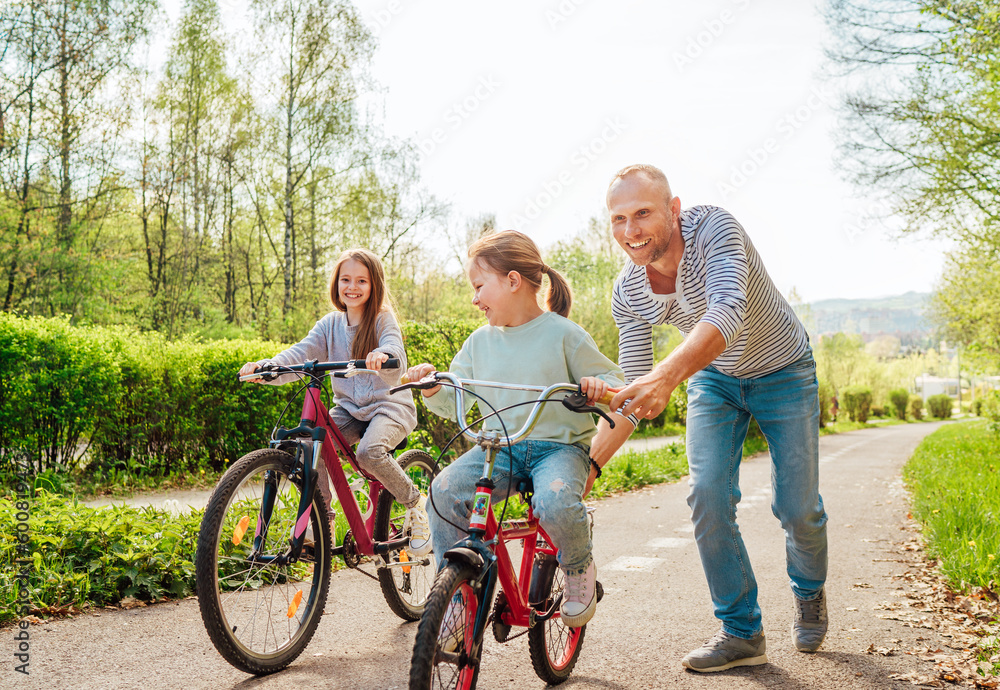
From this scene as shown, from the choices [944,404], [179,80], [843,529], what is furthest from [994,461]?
[944,404]

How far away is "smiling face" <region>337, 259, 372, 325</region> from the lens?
431 centimetres

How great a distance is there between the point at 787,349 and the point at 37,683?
340cm

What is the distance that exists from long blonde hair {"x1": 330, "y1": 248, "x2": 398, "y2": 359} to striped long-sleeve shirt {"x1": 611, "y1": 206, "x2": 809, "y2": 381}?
1537mm

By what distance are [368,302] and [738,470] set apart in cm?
223

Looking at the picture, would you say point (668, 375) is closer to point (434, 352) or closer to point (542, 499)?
point (542, 499)

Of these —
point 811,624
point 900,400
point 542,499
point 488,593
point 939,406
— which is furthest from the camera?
point 939,406

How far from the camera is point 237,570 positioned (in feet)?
10.4

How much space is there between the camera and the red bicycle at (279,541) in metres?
2.96

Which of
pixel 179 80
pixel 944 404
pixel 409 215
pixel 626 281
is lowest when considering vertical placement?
pixel 944 404

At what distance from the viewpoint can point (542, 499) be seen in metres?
2.65

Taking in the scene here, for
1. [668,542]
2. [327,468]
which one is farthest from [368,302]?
[668,542]

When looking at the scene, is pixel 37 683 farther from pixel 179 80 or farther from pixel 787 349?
pixel 179 80

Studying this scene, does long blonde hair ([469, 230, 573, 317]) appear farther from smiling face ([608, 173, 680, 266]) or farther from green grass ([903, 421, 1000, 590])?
green grass ([903, 421, 1000, 590])

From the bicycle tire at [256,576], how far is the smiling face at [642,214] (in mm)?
1738
